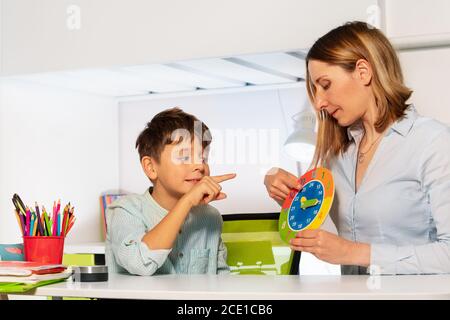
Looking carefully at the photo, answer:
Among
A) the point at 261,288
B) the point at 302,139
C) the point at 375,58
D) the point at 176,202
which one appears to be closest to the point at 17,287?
the point at 261,288

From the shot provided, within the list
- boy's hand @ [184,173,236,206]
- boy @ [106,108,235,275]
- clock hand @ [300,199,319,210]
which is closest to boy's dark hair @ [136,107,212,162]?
boy @ [106,108,235,275]

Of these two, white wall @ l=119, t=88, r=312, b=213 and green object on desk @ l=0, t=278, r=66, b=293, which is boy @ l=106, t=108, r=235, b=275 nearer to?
green object on desk @ l=0, t=278, r=66, b=293

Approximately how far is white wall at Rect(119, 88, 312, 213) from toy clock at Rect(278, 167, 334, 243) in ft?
2.89

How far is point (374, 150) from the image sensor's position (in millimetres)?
1489

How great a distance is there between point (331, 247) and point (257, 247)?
562 mm

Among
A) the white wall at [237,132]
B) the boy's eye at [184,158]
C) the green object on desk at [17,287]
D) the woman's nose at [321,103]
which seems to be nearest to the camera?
the green object on desk at [17,287]

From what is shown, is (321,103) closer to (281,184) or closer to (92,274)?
(281,184)

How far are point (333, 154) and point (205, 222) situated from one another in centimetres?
34

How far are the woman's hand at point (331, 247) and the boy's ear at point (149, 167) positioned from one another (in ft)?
1.52

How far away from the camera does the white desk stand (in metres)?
0.99

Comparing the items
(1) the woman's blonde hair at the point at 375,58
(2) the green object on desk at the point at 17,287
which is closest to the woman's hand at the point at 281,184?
(1) the woman's blonde hair at the point at 375,58

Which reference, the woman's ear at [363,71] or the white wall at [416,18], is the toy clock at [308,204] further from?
the white wall at [416,18]

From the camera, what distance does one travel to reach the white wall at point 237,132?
2.30 meters
